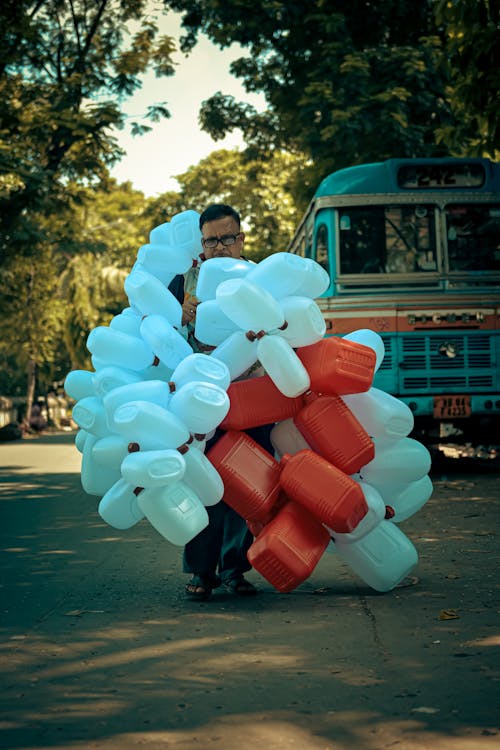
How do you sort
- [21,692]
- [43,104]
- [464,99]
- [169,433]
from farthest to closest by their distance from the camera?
[43,104]
[464,99]
[169,433]
[21,692]

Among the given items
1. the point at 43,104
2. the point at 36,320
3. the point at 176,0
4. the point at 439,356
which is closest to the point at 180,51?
the point at 176,0

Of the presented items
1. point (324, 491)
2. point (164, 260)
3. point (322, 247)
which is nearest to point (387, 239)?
point (322, 247)

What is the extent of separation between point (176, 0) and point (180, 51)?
1125mm

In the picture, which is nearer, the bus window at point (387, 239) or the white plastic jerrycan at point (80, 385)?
the white plastic jerrycan at point (80, 385)

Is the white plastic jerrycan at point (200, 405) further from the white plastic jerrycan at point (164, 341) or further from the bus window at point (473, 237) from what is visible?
the bus window at point (473, 237)

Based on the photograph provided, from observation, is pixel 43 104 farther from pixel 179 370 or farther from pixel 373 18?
pixel 179 370

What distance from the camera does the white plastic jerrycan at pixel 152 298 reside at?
5766 millimetres

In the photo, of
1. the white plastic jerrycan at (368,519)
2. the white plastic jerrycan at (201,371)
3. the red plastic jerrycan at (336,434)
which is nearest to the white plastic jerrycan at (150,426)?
the white plastic jerrycan at (201,371)

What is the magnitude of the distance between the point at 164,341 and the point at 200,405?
491 millimetres

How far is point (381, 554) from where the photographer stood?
18.9 ft

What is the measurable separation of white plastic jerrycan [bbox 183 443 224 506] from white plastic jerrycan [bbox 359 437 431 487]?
2.77ft

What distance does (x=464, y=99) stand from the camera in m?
11.2

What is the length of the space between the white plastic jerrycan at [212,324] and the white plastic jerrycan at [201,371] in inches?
10.0

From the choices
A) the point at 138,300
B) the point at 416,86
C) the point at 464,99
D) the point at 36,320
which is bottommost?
the point at 36,320
